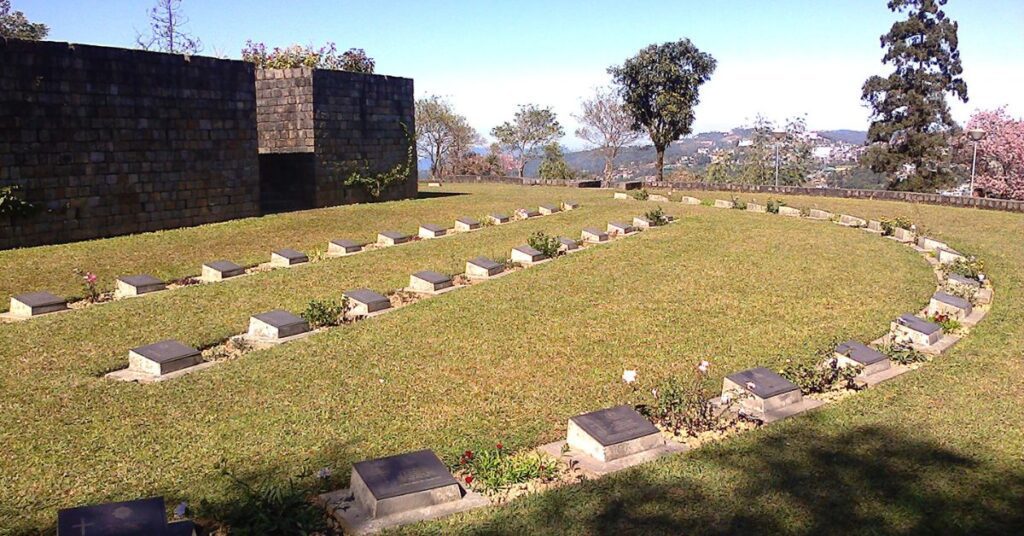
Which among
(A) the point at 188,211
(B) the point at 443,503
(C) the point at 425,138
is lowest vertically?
(B) the point at 443,503

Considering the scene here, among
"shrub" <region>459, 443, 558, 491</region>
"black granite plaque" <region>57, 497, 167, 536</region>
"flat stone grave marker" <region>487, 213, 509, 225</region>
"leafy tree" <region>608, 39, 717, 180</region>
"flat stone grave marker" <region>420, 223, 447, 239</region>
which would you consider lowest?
"shrub" <region>459, 443, 558, 491</region>

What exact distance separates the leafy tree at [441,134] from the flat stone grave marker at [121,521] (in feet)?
139

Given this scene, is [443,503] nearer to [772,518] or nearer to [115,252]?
[772,518]

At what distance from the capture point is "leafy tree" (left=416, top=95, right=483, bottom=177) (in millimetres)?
46500

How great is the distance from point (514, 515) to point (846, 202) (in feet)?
81.2

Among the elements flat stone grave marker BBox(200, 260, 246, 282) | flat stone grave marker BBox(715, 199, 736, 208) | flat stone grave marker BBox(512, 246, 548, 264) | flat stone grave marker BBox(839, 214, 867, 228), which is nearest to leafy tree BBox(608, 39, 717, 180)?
flat stone grave marker BBox(715, 199, 736, 208)

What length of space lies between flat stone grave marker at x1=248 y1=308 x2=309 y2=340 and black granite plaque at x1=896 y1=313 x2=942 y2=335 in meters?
6.79

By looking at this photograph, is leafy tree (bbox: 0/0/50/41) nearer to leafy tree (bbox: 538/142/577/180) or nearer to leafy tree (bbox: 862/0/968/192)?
leafy tree (bbox: 538/142/577/180)

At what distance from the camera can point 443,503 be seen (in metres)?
4.29

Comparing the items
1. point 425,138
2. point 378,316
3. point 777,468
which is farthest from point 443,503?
point 425,138

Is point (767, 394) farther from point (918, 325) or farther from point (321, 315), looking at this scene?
point (321, 315)

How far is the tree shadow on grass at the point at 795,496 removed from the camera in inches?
156

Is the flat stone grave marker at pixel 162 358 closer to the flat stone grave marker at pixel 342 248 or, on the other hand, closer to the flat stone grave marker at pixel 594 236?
the flat stone grave marker at pixel 342 248

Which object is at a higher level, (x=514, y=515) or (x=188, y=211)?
(x=188, y=211)
